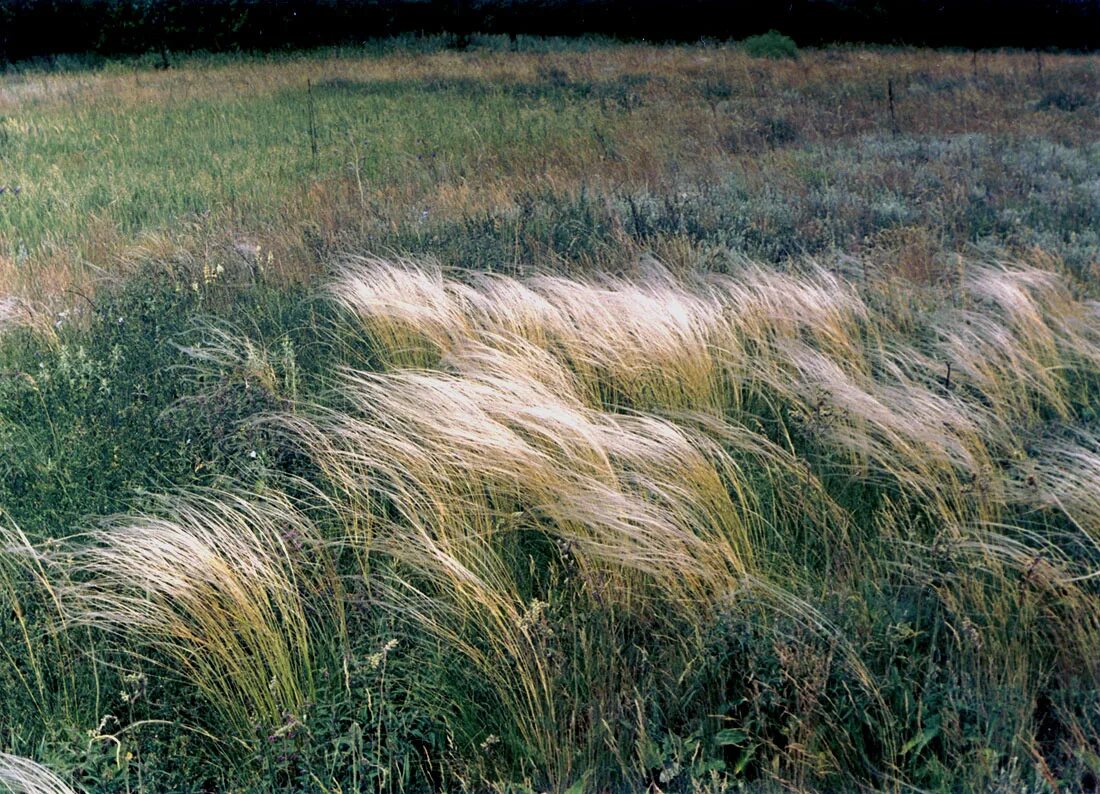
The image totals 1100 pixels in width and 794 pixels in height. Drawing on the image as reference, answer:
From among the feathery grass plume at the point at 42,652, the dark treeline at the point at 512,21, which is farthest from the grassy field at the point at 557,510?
the dark treeline at the point at 512,21

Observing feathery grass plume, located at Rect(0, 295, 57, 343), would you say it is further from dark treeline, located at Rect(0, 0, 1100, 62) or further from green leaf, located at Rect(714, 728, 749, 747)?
dark treeline, located at Rect(0, 0, 1100, 62)

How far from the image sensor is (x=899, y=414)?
9.71 ft

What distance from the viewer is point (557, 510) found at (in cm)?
252

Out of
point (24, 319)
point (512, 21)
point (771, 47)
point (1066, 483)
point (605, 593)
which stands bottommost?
point (605, 593)

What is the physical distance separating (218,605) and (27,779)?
626 mm

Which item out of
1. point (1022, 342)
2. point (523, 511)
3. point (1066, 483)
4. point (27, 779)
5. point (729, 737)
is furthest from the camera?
point (1022, 342)

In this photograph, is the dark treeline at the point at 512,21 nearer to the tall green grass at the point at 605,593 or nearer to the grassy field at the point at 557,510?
the grassy field at the point at 557,510

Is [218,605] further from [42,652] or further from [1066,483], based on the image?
[1066,483]

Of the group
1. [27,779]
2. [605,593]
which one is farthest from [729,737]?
[27,779]

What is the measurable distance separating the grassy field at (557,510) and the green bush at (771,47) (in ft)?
54.6

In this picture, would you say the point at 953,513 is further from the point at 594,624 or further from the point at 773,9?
the point at 773,9

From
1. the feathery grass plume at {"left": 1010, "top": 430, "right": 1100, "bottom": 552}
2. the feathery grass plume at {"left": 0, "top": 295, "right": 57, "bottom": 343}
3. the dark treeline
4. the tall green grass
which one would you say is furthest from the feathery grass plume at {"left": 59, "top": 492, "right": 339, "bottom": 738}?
the dark treeline

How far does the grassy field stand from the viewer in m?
1.99

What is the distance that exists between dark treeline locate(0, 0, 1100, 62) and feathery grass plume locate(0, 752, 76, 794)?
82.4ft
